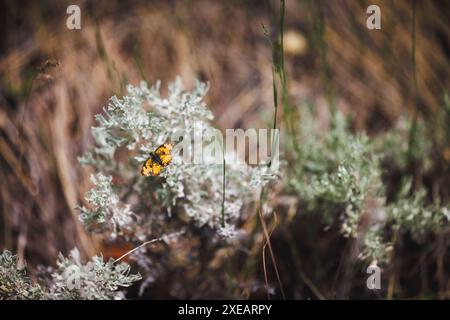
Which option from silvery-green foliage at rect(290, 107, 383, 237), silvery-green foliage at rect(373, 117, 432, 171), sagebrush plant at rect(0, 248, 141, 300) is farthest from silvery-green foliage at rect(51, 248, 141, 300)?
silvery-green foliage at rect(373, 117, 432, 171)

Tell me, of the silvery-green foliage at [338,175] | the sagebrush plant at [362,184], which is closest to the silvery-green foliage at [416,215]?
the sagebrush plant at [362,184]

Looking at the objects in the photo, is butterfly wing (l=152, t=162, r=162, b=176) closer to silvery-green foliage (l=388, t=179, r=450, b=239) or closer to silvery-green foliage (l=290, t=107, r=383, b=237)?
silvery-green foliage (l=290, t=107, r=383, b=237)

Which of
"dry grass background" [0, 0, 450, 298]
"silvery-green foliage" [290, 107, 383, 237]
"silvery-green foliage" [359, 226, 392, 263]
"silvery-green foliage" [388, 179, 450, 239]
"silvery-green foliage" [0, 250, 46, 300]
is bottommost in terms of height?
"silvery-green foliage" [0, 250, 46, 300]

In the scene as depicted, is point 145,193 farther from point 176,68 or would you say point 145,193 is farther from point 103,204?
point 176,68

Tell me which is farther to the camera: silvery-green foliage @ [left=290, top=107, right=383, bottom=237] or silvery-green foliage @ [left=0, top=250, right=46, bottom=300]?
silvery-green foliage @ [left=290, top=107, right=383, bottom=237]

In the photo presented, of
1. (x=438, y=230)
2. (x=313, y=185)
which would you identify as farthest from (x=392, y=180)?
(x=313, y=185)

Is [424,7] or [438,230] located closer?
[438,230]
